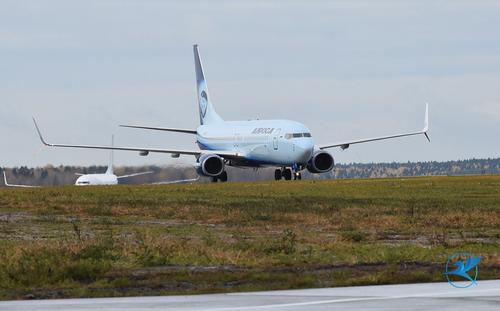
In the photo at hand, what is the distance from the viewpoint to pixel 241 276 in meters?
22.9

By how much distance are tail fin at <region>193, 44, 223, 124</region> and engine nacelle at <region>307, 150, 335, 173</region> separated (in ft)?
43.3

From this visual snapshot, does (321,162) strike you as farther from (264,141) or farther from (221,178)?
(221,178)

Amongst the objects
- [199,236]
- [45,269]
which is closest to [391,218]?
[199,236]

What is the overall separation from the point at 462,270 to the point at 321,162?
6073cm

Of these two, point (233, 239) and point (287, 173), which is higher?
point (287, 173)

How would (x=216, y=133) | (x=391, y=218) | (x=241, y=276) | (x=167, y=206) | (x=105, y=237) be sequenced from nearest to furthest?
(x=241, y=276) → (x=105, y=237) → (x=391, y=218) → (x=167, y=206) → (x=216, y=133)

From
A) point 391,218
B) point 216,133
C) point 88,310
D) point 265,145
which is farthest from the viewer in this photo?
point 216,133

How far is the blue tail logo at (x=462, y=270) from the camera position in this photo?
2159cm

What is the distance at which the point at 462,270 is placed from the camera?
2311cm

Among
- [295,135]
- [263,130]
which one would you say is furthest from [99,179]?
[295,135]

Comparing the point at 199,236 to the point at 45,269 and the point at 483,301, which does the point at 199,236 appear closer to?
the point at 45,269

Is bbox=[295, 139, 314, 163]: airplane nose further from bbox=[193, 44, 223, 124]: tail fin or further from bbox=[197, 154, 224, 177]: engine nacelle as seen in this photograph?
bbox=[193, 44, 223, 124]: tail fin

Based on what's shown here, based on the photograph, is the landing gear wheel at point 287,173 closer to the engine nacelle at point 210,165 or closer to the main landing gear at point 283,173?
the main landing gear at point 283,173

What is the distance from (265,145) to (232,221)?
42.6m
